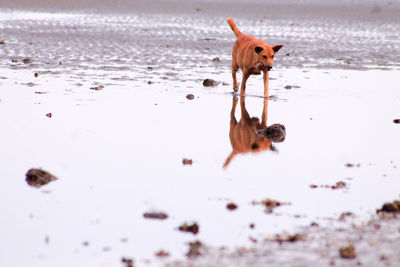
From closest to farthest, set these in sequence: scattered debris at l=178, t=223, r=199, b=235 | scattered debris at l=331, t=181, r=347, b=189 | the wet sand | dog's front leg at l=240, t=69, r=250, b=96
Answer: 1. the wet sand
2. scattered debris at l=178, t=223, r=199, b=235
3. scattered debris at l=331, t=181, r=347, b=189
4. dog's front leg at l=240, t=69, r=250, b=96

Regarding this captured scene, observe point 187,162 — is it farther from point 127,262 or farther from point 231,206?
point 127,262

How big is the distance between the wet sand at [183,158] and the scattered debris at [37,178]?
0.07 m

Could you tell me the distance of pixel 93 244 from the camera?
5133mm

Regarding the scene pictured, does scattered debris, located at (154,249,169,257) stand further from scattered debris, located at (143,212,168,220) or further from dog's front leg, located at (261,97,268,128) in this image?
dog's front leg, located at (261,97,268,128)

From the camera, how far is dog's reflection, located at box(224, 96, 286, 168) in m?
8.28

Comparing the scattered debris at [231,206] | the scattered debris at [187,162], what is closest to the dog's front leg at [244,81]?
the scattered debris at [187,162]

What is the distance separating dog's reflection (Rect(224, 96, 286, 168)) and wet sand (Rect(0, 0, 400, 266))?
0.10 m

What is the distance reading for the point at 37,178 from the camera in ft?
21.6

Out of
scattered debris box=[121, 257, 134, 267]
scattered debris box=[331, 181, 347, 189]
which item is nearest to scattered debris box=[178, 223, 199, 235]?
scattered debris box=[121, 257, 134, 267]

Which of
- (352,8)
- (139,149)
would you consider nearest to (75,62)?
(139,149)

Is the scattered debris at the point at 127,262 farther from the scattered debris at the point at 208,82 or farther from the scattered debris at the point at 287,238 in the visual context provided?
the scattered debris at the point at 208,82

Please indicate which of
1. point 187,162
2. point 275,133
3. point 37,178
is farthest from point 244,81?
point 37,178

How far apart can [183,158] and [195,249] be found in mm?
2731

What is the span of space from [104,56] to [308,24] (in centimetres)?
1452
